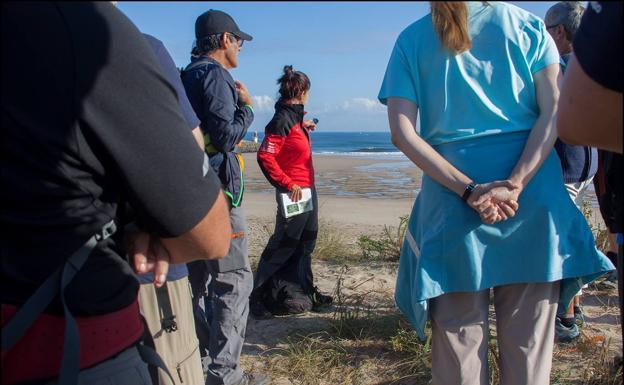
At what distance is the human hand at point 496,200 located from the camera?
6.86ft

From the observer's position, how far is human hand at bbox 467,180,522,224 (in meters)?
2.09

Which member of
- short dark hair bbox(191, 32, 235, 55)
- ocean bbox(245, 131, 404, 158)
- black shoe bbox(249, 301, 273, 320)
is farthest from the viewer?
ocean bbox(245, 131, 404, 158)

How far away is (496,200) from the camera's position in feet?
6.87

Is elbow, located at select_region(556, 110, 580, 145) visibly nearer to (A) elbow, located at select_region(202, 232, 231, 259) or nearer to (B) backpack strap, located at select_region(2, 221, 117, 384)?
(A) elbow, located at select_region(202, 232, 231, 259)

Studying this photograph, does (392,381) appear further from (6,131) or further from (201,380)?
(6,131)

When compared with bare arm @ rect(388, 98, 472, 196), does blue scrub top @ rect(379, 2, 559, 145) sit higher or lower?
higher

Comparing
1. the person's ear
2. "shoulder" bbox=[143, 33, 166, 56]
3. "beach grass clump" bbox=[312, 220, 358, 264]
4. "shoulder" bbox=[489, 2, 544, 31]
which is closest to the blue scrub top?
"shoulder" bbox=[489, 2, 544, 31]

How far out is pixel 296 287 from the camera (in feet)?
14.8

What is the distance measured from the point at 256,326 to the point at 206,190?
301 cm

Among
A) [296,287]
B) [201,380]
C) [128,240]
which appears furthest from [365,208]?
[128,240]

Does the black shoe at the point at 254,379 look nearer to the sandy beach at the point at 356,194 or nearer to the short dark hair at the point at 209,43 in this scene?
the short dark hair at the point at 209,43

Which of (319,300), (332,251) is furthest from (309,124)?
(332,251)

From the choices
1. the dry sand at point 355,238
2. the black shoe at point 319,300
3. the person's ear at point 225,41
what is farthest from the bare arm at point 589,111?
the black shoe at point 319,300

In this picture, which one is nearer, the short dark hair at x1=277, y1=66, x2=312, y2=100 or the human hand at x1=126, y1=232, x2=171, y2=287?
the human hand at x1=126, y1=232, x2=171, y2=287
